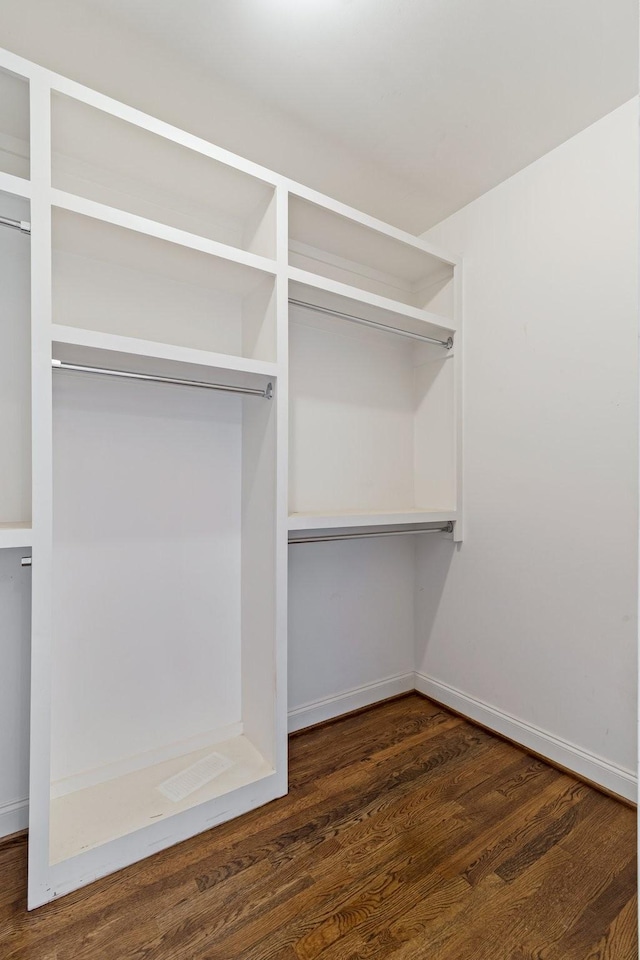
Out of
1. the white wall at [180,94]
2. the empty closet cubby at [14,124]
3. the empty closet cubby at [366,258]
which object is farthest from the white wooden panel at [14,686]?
the empty closet cubby at [366,258]

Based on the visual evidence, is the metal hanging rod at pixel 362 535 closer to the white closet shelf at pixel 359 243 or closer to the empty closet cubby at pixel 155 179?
the empty closet cubby at pixel 155 179

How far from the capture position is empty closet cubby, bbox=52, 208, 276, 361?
1635mm

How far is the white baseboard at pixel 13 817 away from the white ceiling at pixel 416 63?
8.45 ft

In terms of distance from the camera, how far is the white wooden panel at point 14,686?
1.60m

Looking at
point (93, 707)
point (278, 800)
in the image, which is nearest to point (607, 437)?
point (278, 800)

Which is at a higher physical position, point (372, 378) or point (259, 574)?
point (372, 378)

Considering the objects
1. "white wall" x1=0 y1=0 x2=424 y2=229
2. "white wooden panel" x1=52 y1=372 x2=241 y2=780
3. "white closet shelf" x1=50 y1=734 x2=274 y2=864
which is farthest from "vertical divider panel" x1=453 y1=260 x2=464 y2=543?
"white closet shelf" x1=50 y1=734 x2=274 y2=864

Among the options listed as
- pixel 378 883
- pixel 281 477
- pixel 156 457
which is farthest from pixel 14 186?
pixel 378 883

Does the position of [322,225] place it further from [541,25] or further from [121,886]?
[121,886]

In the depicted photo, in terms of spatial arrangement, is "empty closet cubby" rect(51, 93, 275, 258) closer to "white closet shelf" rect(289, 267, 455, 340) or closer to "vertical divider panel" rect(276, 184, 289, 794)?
"vertical divider panel" rect(276, 184, 289, 794)

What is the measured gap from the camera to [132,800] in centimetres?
165

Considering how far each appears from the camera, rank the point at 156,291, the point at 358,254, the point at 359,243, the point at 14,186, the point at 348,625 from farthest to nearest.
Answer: the point at 348,625
the point at 358,254
the point at 359,243
the point at 156,291
the point at 14,186

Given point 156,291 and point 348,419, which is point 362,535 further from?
point 156,291

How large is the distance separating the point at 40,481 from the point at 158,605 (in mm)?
788
